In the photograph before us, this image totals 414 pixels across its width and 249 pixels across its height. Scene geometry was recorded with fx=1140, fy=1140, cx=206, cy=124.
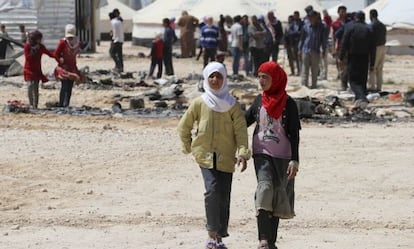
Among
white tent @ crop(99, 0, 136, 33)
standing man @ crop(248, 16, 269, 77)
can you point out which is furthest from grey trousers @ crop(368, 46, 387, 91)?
white tent @ crop(99, 0, 136, 33)

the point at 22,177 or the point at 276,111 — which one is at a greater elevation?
the point at 276,111

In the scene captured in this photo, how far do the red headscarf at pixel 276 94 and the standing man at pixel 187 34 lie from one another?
27.0m

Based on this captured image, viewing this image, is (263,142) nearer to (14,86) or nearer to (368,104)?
(368,104)

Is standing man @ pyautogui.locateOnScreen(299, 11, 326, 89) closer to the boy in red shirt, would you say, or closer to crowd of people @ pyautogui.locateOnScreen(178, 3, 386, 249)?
the boy in red shirt

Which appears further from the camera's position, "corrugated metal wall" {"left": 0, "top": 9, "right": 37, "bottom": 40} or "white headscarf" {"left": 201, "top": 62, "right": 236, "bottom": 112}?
"corrugated metal wall" {"left": 0, "top": 9, "right": 37, "bottom": 40}

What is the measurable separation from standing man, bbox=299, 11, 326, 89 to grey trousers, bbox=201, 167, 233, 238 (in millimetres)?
13092

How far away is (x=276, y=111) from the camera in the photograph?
744 cm

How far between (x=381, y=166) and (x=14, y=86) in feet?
38.1

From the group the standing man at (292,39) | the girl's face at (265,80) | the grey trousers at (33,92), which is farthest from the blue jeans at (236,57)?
the girl's face at (265,80)

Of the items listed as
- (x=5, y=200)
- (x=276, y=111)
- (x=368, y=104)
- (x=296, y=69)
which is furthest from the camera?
(x=296, y=69)

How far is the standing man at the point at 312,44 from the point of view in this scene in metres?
20.7

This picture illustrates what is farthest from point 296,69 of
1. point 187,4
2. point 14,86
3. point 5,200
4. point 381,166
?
point 5,200

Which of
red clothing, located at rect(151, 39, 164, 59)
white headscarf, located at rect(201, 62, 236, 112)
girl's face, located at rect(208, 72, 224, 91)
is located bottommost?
red clothing, located at rect(151, 39, 164, 59)

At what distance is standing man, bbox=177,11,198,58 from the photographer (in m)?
34.7
